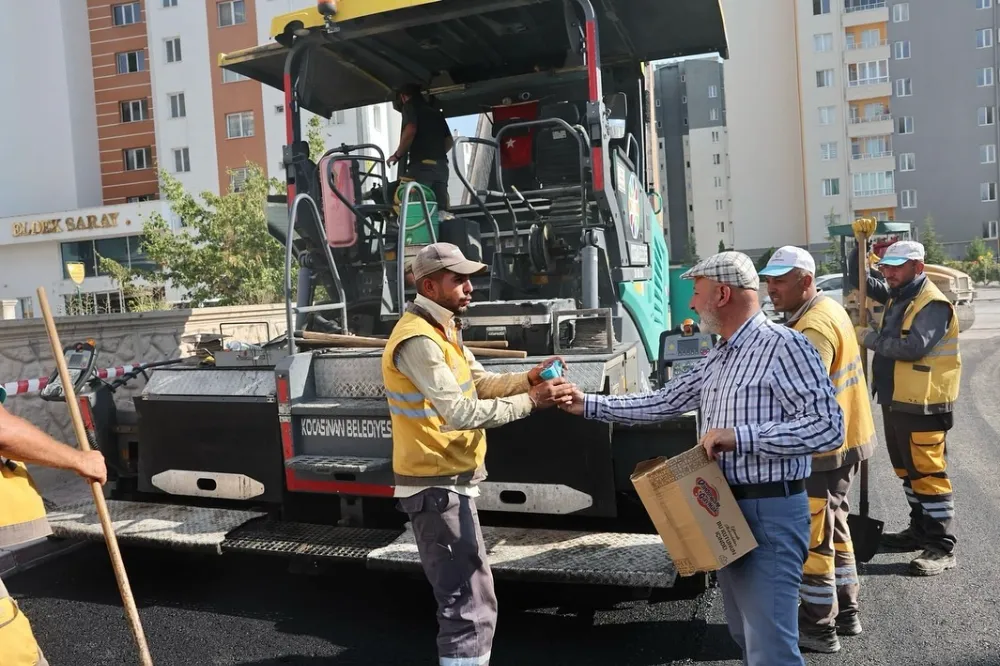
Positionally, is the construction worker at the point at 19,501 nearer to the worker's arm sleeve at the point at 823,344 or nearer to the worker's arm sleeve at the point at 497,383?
the worker's arm sleeve at the point at 497,383

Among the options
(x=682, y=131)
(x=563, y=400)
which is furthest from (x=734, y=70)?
(x=563, y=400)

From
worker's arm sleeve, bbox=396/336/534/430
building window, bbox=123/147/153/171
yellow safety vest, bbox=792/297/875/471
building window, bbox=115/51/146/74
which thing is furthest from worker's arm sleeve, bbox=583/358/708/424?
building window, bbox=115/51/146/74

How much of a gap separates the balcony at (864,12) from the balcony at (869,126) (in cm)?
562

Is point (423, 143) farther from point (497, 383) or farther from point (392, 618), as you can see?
point (392, 618)

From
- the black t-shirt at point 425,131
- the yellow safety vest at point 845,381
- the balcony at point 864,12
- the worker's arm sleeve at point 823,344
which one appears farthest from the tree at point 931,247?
the worker's arm sleeve at point 823,344

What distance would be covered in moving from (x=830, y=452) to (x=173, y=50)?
1493 inches

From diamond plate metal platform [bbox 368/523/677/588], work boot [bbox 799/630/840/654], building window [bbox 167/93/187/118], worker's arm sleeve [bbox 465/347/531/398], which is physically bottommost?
work boot [bbox 799/630/840/654]

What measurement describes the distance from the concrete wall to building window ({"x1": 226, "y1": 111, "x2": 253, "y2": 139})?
86.5ft

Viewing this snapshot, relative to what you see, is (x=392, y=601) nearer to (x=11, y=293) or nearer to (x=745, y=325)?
(x=745, y=325)

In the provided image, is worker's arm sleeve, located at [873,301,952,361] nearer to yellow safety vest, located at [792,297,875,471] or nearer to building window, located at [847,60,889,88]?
yellow safety vest, located at [792,297,875,471]

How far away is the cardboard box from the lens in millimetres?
2535

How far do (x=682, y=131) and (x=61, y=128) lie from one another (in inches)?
1687

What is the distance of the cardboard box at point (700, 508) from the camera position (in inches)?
99.8

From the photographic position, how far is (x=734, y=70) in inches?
2108
